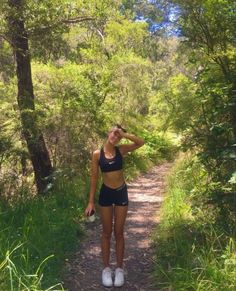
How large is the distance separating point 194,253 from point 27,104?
17.7 ft

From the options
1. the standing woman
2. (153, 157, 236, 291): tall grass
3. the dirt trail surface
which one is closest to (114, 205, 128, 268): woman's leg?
the standing woman

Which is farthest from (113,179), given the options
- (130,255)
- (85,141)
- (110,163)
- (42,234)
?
(85,141)

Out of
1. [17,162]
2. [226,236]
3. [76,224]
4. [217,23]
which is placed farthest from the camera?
[17,162]

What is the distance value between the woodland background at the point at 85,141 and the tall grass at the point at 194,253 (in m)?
0.02

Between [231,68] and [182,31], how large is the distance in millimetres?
980

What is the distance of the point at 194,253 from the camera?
18.0 feet

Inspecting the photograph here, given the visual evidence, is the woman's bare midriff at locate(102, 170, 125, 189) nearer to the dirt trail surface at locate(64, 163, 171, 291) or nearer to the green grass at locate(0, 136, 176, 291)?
the green grass at locate(0, 136, 176, 291)

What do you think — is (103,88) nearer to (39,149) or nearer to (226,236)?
(39,149)

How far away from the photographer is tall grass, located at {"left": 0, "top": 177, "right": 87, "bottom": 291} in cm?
459

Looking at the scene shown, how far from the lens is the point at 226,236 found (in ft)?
18.0

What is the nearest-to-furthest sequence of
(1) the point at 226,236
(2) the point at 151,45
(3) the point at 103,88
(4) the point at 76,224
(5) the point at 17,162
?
(1) the point at 226,236, (4) the point at 76,224, (5) the point at 17,162, (3) the point at 103,88, (2) the point at 151,45

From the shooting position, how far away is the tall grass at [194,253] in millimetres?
4824

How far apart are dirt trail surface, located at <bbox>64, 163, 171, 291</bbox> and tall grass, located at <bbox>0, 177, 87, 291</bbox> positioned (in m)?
0.19

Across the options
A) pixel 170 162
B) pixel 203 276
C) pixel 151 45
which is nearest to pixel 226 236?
pixel 203 276
